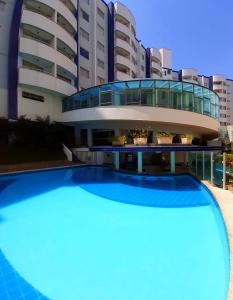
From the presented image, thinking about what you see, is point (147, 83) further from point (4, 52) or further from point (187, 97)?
point (4, 52)

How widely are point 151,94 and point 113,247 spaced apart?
56.4 ft

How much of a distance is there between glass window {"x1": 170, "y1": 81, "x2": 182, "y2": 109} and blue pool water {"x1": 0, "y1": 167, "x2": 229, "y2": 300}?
39.8 feet

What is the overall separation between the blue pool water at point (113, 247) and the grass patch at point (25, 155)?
839 cm

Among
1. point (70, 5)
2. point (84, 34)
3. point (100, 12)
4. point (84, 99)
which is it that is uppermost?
point (100, 12)

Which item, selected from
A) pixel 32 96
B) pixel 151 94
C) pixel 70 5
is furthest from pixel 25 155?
pixel 70 5

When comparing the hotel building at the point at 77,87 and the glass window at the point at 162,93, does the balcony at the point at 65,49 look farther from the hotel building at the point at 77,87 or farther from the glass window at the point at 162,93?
the glass window at the point at 162,93

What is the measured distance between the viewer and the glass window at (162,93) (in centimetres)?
2044

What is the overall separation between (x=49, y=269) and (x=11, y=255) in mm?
1156

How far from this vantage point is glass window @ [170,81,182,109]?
67.9ft

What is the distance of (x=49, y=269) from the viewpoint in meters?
4.64

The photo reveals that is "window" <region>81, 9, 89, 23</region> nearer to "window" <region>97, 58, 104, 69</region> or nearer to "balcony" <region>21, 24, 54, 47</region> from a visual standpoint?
"window" <region>97, 58, 104, 69</region>

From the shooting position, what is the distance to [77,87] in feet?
96.4

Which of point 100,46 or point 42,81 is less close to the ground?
point 100,46

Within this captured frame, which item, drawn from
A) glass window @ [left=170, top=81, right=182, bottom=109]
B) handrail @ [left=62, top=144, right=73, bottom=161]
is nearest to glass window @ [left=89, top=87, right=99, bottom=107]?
handrail @ [left=62, top=144, right=73, bottom=161]
